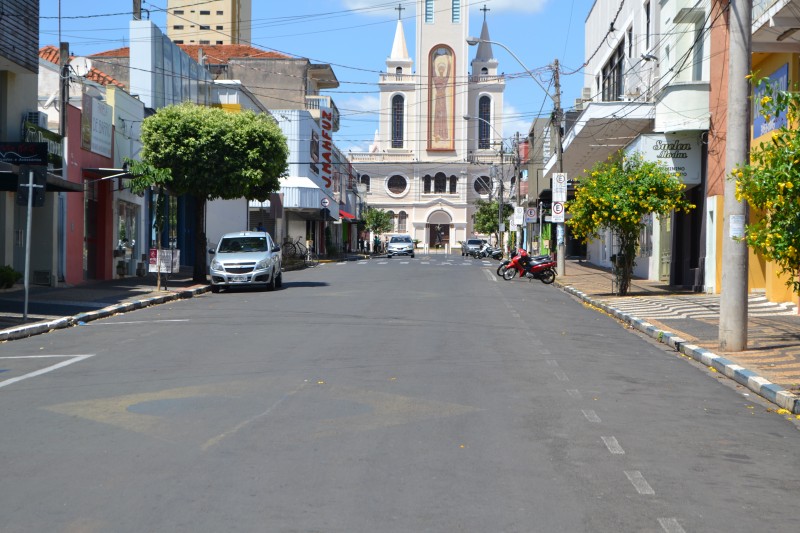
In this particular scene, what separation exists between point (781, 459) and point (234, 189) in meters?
24.4

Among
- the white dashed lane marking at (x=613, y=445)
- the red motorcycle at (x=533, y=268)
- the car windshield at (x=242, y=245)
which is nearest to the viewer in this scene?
the white dashed lane marking at (x=613, y=445)

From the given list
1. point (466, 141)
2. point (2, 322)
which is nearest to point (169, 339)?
point (2, 322)

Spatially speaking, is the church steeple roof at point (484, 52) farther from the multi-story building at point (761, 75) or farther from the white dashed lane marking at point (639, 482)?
the white dashed lane marking at point (639, 482)

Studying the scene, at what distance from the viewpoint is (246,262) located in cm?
2845

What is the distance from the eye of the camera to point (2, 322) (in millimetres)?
17438

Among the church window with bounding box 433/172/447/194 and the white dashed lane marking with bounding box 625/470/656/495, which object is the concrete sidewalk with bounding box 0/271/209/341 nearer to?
the white dashed lane marking with bounding box 625/470/656/495

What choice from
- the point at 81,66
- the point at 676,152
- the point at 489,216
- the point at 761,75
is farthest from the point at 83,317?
the point at 489,216

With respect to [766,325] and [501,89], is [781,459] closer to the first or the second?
[766,325]

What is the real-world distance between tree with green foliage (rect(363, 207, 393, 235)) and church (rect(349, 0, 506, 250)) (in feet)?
10.2

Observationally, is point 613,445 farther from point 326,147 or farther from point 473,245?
point 473,245

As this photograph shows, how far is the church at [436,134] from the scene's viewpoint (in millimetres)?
116562

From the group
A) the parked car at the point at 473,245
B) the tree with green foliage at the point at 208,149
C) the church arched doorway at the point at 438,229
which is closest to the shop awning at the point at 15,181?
the tree with green foliage at the point at 208,149

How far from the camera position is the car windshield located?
2977 centimetres

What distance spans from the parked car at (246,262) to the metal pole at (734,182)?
16.5 metres
